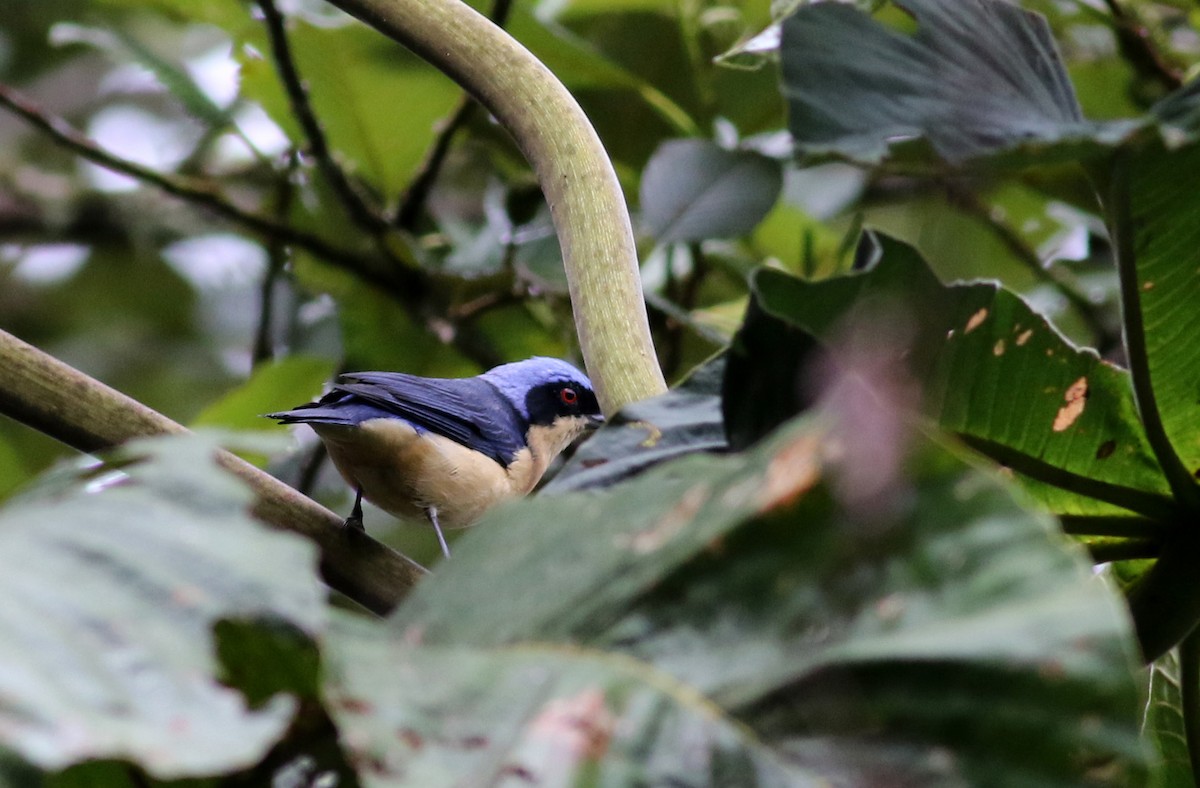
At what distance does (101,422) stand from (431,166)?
2123 mm

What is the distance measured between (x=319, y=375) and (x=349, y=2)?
71.0 inches

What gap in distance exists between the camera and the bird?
320 centimetres

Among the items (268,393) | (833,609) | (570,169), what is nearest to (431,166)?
(268,393)

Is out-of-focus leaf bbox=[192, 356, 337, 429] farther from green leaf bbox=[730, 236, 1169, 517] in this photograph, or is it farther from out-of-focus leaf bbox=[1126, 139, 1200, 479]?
out-of-focus leaf bbox=[1126, 139, 1200, 479]

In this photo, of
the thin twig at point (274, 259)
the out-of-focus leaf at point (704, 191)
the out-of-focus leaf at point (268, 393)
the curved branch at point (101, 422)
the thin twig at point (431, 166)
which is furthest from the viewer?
the thin twig at point (274, 259)

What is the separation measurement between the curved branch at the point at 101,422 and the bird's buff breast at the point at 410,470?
1.73 m

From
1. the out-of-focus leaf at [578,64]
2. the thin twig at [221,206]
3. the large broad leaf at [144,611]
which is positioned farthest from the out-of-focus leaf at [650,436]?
the thin twig at [221,206]

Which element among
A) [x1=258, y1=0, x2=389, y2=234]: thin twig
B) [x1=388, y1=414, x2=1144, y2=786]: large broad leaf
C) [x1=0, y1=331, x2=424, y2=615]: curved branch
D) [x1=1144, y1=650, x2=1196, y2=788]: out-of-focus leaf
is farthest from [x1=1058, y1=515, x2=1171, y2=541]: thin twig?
[x1=258, y1=0, x2=389, y2=234]: thin twig

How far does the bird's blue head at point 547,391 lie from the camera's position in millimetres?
3795

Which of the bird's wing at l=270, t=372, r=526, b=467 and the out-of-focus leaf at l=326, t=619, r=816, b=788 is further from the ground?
the out-of-focus leaf at l=326, t=619, r=816, b=788

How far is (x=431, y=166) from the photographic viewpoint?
3426 mm

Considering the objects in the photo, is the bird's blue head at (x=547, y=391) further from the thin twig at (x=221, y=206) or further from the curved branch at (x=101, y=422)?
the curved branch at (x=101, y=422)

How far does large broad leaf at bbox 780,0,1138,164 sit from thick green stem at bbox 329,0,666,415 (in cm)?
36

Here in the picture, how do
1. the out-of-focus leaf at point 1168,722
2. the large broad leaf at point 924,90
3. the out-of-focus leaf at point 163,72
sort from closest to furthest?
the large broad leaf at point 924,90, the out-of-focus leaf at point 1168,722, the out-of-focus leaf at point 163,72
